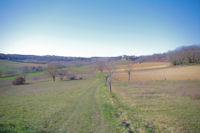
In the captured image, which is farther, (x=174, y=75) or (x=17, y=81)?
(x=17, y=81)

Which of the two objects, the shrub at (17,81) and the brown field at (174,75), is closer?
the brown field at (174,75)

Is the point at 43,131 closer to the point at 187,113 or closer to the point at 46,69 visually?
the point at 187,113

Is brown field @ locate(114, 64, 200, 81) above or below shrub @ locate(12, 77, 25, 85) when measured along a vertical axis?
above

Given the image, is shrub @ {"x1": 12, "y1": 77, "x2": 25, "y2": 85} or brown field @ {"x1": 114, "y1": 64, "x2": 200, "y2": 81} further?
shrub @ {"x1": 12, "y1": 77, "x2": 25, "y2": 85}

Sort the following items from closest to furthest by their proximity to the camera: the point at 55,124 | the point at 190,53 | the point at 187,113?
the point at 55,124
the point at 187,113
the point at 190,53

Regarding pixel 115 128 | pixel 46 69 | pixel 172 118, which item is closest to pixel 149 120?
pixel 172 118

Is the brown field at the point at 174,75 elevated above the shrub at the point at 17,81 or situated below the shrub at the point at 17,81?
above

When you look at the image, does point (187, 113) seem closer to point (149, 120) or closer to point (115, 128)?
point (149, 120)

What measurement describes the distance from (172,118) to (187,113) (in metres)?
2.28

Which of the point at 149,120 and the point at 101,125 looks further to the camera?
the point at 149,120

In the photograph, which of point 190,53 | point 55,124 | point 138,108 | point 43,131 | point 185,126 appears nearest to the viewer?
point 43,131

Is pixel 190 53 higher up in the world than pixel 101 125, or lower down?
higher up

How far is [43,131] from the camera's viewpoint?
7.30m

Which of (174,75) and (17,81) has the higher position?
(174,75)
